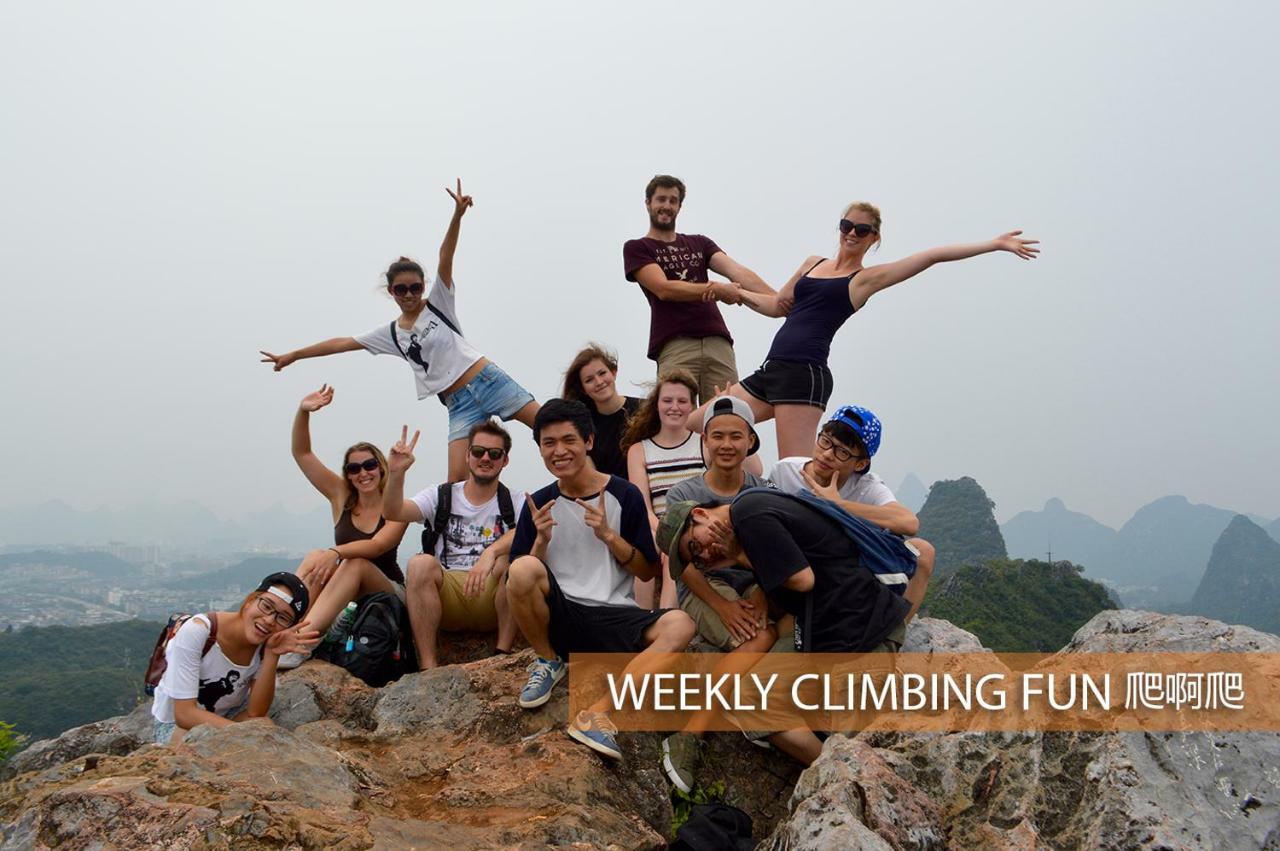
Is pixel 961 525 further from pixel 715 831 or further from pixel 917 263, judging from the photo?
pixel 715 831

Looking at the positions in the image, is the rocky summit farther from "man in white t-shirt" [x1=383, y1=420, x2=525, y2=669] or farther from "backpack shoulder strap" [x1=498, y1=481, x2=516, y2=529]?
"backpack shoulder strap" [x1=498, y1=481, x2=516, y2=529]

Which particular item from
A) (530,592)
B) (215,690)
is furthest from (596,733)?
(215,690)

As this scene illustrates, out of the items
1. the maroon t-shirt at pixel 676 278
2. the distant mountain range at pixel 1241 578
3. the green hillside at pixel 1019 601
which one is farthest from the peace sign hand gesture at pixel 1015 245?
the distant mountain range at pixel 1241 578

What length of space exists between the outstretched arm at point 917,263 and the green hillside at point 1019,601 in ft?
160

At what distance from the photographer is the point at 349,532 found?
7.41 m

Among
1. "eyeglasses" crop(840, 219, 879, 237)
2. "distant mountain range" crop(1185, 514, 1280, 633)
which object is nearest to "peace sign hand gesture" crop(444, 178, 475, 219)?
"eyeglasses" crop(840, 219, 879, 237)

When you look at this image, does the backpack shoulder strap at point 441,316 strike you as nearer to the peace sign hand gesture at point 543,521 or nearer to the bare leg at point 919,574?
the peace sign hand gesture at point 543,521

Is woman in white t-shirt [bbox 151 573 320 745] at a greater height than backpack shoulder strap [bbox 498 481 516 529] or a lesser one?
lesser

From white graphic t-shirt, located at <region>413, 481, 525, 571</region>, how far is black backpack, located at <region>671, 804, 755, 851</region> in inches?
141

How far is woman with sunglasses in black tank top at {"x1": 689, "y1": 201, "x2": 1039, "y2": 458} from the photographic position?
23.5 feet

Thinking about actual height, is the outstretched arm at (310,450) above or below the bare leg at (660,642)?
above

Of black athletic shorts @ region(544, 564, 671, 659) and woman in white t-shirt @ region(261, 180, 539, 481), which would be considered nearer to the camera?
black athletic shorts @ region(544, 564, 671, 659)

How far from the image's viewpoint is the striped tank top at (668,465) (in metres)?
7.07

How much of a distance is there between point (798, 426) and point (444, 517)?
339 centimetres
